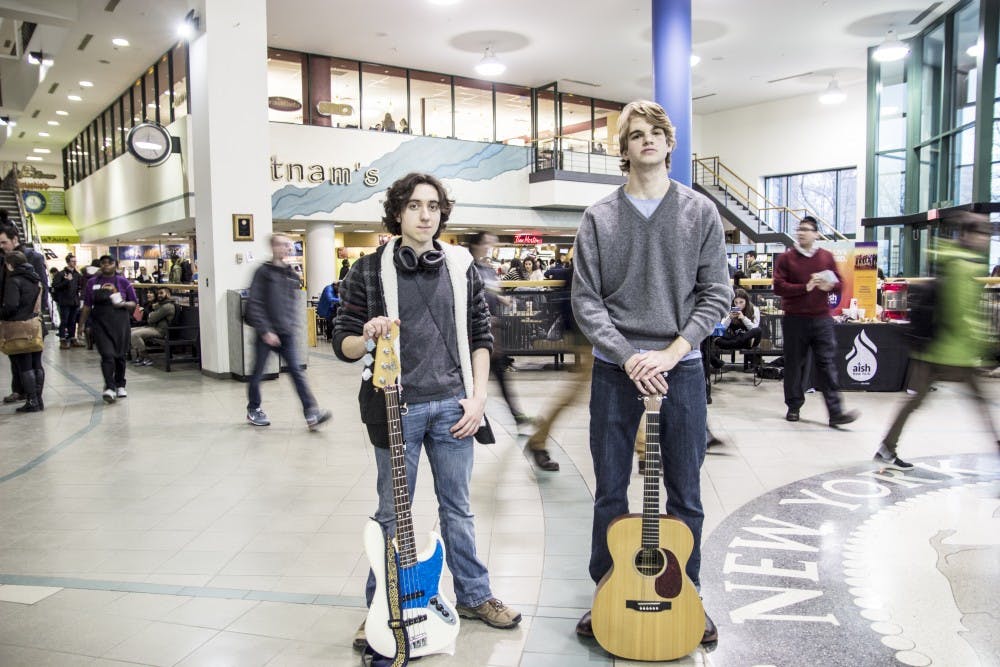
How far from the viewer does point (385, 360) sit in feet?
7.50

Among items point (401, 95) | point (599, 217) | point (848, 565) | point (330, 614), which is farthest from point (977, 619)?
point (401, 95)

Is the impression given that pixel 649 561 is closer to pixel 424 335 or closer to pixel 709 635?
pixel 709 635

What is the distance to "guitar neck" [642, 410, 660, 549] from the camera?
2.35 meters

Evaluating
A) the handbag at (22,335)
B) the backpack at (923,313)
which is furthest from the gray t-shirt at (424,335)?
the handbag at (22,335)

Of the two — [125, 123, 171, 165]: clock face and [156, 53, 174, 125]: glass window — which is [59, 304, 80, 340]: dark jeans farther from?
[125, 123, 171, 165]: clock face

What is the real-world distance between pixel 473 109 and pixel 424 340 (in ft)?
61.4

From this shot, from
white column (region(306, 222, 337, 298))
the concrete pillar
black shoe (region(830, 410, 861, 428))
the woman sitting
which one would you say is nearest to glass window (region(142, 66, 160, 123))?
white column (region(306, 222, 337, 298))

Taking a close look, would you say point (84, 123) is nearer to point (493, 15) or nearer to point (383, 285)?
point (493, 15)

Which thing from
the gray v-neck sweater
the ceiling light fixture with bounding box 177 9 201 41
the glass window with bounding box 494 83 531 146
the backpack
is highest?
the glass window with bounding box 494 83 531 146

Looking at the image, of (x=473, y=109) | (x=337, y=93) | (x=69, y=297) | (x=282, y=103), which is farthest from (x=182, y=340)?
(x=473, y=109)

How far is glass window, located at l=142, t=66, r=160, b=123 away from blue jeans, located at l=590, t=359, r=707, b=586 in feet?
53.5

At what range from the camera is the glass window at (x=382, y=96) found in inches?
714

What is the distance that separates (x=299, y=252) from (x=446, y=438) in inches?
825

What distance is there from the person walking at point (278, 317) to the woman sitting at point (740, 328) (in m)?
4.76
